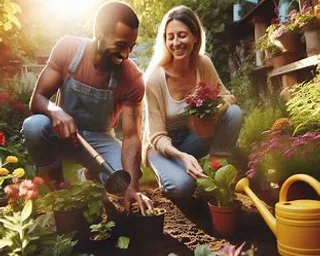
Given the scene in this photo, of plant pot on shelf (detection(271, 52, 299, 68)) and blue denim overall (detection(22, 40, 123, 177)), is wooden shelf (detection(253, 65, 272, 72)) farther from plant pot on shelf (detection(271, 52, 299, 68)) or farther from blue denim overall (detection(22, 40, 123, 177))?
blue denim overall (detection(22, 40, 123, 177))

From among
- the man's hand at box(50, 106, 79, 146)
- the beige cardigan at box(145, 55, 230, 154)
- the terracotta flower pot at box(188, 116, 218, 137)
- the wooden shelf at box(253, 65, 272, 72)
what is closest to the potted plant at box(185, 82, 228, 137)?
the terracotta flower pot at box(188, 116, 218, 137)

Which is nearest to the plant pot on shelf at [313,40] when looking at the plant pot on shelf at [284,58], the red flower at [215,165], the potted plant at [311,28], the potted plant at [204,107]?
the potted plant at [311,28]

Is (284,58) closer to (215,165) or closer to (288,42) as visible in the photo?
(288,42)

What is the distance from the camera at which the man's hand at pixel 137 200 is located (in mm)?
1477

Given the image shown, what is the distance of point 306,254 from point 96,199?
76 cm

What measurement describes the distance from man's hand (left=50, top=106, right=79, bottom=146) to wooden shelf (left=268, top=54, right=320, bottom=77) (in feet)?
4.62

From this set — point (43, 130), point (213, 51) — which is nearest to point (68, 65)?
point (43, 130)

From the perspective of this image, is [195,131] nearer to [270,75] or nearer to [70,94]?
[70,94]

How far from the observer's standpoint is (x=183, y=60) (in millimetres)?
1866

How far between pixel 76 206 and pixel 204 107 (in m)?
0.73

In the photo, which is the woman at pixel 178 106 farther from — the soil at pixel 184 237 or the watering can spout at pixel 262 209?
the watering can spout at pixel 262 209

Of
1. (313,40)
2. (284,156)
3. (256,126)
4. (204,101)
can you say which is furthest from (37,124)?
(313,40)

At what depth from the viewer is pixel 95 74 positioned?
5.12ft

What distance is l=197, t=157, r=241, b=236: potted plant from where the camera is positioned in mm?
1498
